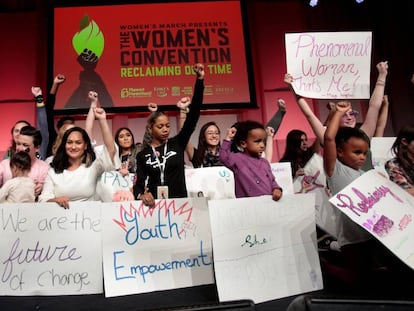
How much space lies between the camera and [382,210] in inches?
64.0

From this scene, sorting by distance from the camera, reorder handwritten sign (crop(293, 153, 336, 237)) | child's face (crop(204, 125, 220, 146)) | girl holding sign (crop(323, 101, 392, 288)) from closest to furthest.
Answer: girl holding sign (crop(323, 101, 392, 288)) < handwritten sign (crop(293, 153, 336, 237)) < child's face (crop(204, 125, 220, 146))

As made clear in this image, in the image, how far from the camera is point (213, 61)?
202 inches

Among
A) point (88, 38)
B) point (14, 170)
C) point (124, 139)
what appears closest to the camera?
point (14, 170)

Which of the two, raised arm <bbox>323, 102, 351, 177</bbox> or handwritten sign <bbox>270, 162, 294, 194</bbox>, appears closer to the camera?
raised arm <bbox>323, 102, 351, 177</bbox>

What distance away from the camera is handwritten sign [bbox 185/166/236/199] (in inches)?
103

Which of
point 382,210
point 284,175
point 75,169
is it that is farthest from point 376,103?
point 75,169

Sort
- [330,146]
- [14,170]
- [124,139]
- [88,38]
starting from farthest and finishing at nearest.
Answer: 1. [88,38]
2. [124,139]
3. [14,170]
4. [330,146]

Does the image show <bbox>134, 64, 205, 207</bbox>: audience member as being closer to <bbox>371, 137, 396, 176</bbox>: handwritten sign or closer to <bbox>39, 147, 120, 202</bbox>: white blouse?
<bbox>39, 147, 120, 202</bbox>: white blouse

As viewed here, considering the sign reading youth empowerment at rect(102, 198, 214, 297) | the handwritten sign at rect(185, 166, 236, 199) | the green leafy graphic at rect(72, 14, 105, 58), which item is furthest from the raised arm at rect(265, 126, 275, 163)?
the green leafy graphic at rect(72, 14, 105, 58)

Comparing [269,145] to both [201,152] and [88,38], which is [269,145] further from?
[88,38]

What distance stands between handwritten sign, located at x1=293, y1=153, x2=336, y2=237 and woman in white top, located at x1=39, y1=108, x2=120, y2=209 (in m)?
1.42

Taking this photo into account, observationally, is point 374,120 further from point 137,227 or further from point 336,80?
point 137,227

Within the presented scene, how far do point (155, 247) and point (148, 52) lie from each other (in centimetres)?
391

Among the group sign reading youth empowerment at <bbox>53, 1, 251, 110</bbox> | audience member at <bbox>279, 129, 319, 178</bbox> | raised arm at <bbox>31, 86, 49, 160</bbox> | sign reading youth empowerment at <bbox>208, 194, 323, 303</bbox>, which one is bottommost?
sign reading youth empowerment at <bbox>208, 194, 323, 303</bbox>
